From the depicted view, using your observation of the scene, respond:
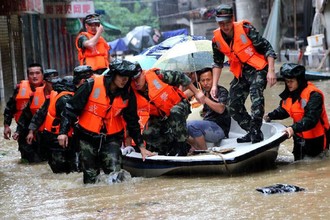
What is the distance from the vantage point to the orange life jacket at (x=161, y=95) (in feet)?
26.2

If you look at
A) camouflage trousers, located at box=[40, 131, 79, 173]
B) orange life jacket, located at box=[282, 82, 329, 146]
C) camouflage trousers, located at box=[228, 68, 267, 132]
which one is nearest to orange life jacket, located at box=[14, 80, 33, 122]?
camouflage trousers, located at box=[40, 131, 79, 173]

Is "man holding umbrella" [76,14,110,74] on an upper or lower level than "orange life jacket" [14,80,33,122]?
upper

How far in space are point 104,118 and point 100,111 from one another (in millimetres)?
118

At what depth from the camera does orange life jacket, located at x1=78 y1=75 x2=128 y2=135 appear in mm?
7480

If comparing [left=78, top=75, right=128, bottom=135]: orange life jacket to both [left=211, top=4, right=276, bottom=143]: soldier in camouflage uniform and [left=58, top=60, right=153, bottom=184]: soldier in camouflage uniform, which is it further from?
[left=211, top=4, right=276, bottom=143]: soldier in camouflage uniform

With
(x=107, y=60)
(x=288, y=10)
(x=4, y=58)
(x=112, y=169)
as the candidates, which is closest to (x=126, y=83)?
(x=112, y=169)

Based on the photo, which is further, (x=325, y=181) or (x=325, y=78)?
(x=325, y=78)

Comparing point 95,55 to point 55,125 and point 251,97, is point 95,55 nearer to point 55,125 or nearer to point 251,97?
point 55,125

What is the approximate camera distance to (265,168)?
8.19 meters

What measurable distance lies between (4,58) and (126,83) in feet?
54.0

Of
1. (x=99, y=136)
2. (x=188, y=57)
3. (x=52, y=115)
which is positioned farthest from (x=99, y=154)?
(x=188, y=57)

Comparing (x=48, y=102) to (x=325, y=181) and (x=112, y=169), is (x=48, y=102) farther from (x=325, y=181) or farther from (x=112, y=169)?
(x=325, y=181)

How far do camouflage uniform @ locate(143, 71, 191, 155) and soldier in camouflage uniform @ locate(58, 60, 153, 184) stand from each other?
0.44 meters

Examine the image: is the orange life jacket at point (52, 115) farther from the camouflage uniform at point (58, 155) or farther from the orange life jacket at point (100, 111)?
the orange life jacket at point (100, 111)
